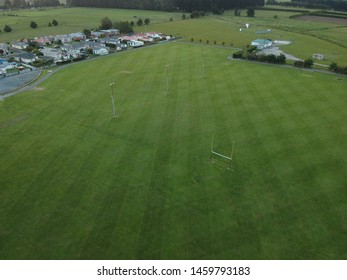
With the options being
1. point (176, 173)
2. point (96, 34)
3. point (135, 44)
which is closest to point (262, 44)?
point (135, 44)

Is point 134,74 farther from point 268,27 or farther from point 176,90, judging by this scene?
point 268,27

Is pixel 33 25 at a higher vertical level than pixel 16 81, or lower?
higher

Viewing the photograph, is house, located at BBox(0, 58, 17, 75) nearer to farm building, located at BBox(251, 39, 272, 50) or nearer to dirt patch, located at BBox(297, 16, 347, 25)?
farm building, located at BBox(251, 39, 272, 50)

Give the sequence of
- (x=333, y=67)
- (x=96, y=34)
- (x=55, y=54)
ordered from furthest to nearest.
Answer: (x=96, y=34) → (x=55, y=54) → (x=333, y=67)

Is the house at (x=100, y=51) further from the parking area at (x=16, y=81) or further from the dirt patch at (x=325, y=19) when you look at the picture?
the dirt patch at (x=325, y=19)

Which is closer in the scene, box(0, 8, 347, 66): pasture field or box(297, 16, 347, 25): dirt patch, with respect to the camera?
box(0, 8, 347, 66): pasture field

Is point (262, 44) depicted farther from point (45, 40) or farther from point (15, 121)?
point (45, 40)

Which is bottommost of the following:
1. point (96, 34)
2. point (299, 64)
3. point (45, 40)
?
point (299, 64)

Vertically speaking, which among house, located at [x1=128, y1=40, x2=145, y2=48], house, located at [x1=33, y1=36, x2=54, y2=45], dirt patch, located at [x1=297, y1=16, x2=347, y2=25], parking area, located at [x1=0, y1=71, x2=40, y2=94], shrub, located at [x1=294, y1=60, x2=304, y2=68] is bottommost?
parking area, located at [x1=0, y1=71, x2=40, y2=94]

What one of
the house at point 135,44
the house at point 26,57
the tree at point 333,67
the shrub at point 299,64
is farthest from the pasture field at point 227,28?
the house at point 26,57

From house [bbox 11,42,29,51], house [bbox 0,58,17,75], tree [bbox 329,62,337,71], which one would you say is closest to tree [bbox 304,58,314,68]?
tree [bbox 329,62,337,71]
